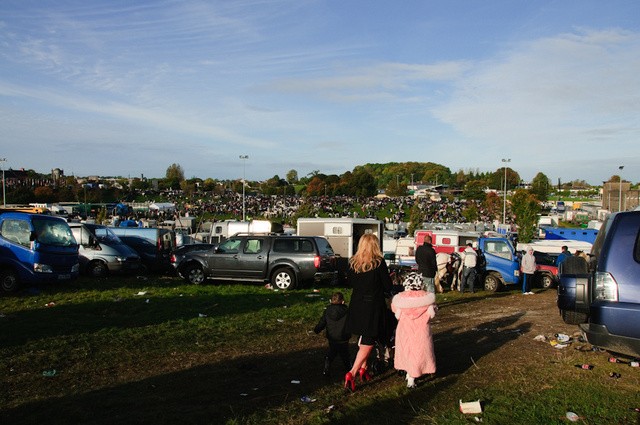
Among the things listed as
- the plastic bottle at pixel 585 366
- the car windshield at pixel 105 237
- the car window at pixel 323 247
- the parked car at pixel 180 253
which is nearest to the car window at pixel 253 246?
the car window at pixel 323 247

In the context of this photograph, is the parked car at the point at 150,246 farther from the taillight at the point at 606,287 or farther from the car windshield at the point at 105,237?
the taillight at the point at 606,287

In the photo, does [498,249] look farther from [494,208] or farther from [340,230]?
[494,208]

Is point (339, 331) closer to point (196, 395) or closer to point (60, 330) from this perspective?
point (196, 395)

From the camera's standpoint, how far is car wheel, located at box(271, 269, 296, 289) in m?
13.9

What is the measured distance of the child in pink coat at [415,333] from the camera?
5496 mm

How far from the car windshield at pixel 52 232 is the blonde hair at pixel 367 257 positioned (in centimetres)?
1006

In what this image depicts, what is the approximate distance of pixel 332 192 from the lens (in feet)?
399

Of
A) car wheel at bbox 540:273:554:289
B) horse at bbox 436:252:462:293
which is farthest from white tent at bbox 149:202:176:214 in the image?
car wheel at bbox 540:273:554:289

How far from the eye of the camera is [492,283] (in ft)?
54.3

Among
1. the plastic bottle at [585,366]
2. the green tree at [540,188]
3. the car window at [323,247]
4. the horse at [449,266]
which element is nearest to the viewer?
the plastic bottle at [585,366]

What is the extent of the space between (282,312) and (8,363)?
5.25 meters

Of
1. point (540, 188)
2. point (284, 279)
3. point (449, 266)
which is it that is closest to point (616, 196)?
point (540, 188)

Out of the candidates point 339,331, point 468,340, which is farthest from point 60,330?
point 468,340

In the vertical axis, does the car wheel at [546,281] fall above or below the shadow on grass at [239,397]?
below
